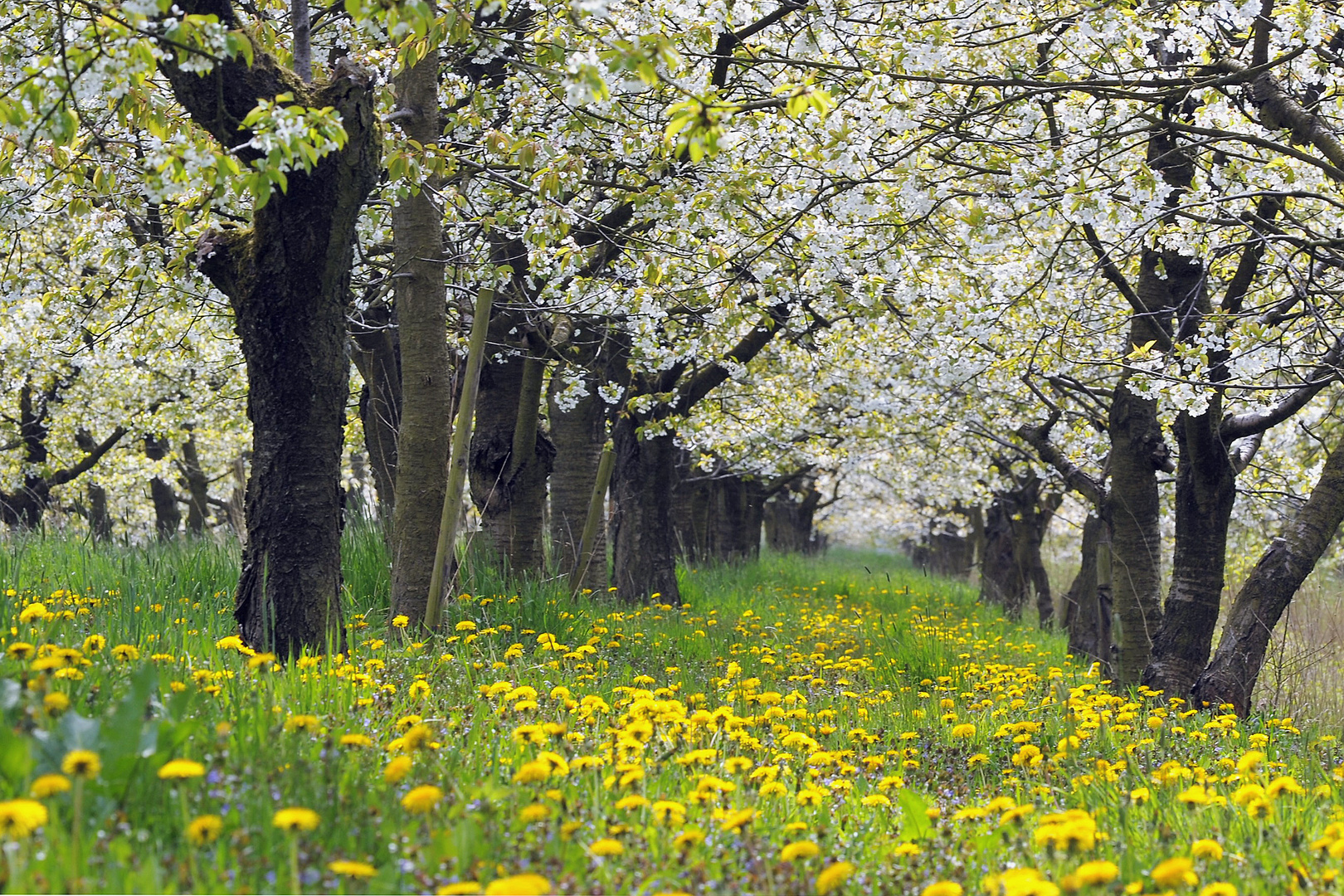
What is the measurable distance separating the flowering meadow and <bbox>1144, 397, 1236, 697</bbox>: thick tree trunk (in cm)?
181

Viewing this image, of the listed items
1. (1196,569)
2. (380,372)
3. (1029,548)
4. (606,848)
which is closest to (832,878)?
(606,848)

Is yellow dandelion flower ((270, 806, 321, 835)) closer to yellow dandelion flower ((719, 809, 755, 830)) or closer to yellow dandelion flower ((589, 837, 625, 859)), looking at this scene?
yellow dandelion flower ((589, 837, 625, 859))

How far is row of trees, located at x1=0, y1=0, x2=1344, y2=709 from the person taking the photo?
4.92 metres

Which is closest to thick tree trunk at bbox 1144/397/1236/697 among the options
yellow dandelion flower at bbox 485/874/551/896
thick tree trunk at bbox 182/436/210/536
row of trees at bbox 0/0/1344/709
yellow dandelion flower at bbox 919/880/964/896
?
row of trees at bbox 0/0/1344/709

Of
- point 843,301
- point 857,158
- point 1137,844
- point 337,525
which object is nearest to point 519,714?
point 337,525

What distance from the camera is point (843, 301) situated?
9359 mm

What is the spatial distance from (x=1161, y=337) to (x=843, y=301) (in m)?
2.65

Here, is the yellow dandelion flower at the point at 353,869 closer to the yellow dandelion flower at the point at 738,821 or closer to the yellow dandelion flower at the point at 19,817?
the yellow dandelion flower at the point at 19,817

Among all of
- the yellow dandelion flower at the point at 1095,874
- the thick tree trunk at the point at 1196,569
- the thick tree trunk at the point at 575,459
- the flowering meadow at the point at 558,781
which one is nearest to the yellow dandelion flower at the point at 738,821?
the flowering meadow at the point at 558,781

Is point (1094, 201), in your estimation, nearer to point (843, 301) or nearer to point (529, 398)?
point (843, 301)

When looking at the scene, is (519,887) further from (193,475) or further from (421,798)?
(193,475)

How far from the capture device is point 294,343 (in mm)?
5035

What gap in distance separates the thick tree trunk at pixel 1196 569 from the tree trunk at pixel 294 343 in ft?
19.5

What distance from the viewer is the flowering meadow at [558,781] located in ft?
7.69
